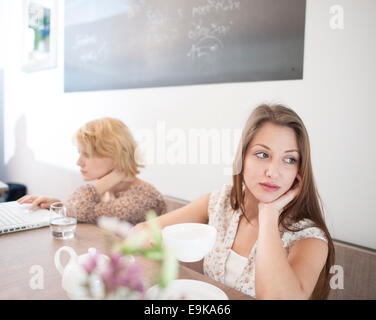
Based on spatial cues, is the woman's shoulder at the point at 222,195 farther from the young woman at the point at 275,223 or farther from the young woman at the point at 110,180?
the young woman at the point at 110,180

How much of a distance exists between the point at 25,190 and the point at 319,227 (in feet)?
10.5

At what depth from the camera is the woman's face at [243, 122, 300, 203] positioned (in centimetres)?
92

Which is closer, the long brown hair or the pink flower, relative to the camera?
the pink flower

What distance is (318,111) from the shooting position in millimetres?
1359

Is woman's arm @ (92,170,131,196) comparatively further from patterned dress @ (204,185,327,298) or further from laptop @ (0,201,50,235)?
patterned dress @ (204,185,327,298)

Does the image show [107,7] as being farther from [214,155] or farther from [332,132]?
[332,132]

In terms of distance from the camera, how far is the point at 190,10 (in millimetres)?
1842

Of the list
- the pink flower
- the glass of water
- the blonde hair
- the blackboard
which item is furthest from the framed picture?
the pink flower

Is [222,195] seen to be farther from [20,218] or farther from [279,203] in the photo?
[20,218]

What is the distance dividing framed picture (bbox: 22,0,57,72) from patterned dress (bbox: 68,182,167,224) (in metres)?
2.09

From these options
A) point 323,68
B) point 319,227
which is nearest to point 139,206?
point 319,227

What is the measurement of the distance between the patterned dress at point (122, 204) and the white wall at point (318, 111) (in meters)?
0.46

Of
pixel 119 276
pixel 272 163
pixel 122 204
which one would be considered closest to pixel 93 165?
pixel 122 204

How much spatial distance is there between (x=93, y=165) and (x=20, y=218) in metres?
0.39
